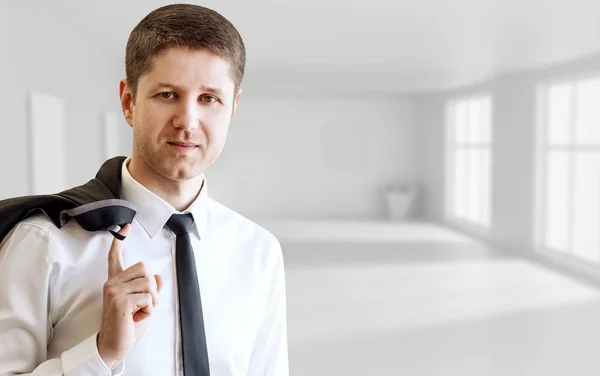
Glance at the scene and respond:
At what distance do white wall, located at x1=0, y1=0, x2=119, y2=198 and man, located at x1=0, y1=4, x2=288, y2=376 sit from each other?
416 centimetres

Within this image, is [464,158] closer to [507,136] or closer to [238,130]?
[507,136]

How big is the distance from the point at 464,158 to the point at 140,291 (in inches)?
542

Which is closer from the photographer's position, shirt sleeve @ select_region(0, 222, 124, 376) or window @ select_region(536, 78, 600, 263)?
shirt sleeve @ select_region(0, 222, 124, 376)

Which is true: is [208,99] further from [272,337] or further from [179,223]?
[272,337]

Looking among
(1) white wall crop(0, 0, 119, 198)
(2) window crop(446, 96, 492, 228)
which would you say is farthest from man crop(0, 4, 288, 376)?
(2) window crop(446, 96, 492, 228)

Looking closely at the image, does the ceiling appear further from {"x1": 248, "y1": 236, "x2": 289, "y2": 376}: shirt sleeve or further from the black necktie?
the black necktie

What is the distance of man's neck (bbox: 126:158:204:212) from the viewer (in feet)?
4.85

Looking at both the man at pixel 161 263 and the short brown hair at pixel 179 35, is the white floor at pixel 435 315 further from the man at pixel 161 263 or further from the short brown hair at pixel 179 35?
the short brown hair at pixel 179 35

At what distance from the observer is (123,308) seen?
3.93 ft

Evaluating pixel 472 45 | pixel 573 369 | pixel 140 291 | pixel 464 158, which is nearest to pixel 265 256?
pixel 140 291

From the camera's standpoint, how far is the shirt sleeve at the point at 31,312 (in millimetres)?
1223

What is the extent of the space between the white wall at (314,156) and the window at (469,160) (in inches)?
73.7

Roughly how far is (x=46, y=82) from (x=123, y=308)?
5.66 metres

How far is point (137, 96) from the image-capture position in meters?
1.39
